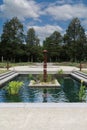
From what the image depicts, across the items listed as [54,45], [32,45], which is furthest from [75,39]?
[32,45]

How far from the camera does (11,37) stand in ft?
196

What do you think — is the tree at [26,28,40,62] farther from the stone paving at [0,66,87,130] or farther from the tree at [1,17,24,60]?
the stone paving at [0,66,87,130]

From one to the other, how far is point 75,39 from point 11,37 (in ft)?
43.3

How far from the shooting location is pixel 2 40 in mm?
60625

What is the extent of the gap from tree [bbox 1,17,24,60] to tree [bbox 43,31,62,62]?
28.5 ft

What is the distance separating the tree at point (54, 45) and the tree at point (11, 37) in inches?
342
